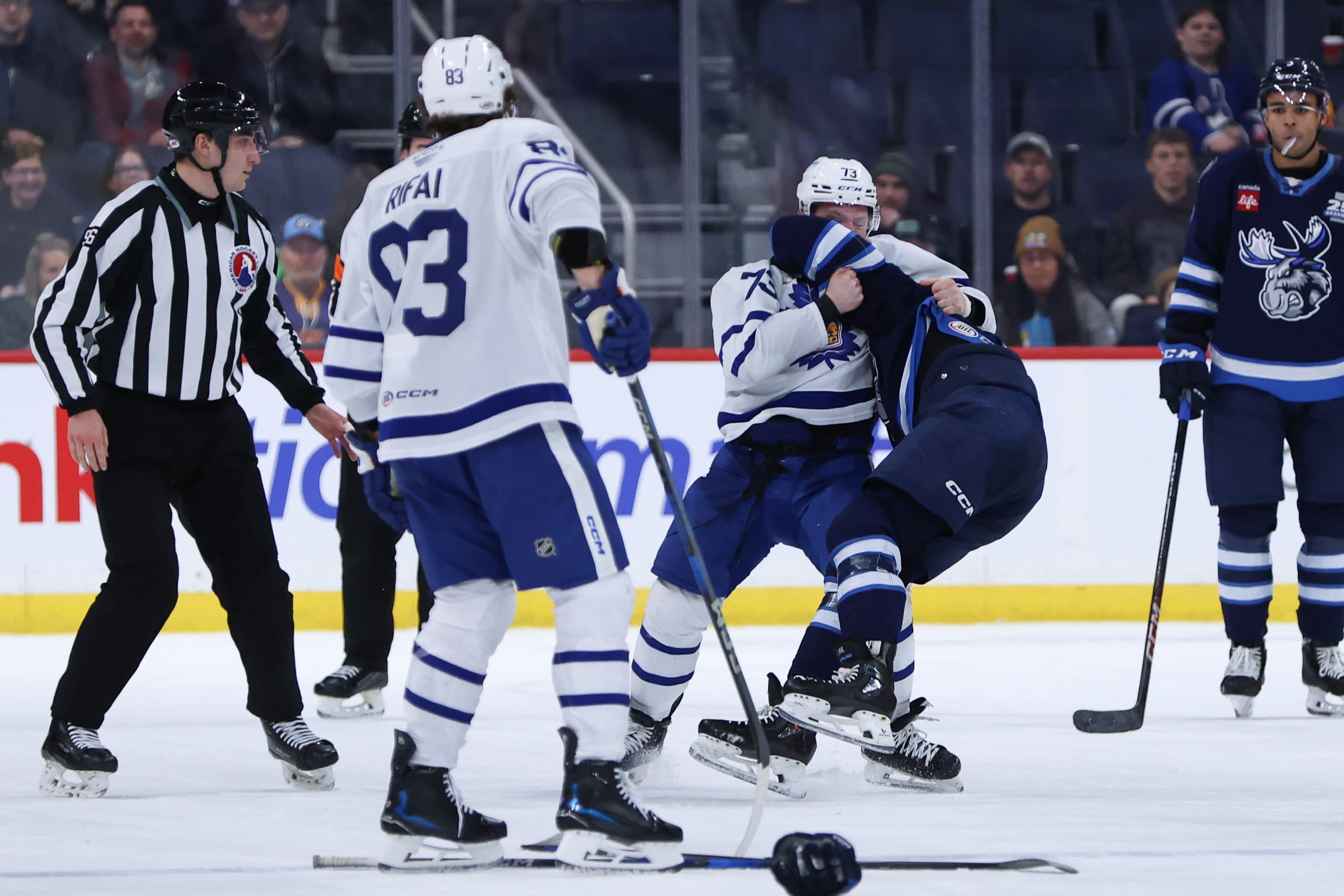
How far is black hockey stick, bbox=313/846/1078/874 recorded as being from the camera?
2.33 m

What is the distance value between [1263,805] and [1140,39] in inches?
203

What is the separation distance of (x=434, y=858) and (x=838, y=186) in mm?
1505

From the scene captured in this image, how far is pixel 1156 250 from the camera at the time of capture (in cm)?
701

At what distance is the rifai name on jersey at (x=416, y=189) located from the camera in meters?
2.50

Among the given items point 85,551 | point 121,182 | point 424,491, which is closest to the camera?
point 424,491

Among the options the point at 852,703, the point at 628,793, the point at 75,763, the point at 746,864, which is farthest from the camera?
the point at 75,763

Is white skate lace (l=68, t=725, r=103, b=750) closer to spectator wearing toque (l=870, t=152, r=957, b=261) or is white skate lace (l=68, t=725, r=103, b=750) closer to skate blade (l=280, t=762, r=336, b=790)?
skate blade (l=280, t=762, r=336, b=790)

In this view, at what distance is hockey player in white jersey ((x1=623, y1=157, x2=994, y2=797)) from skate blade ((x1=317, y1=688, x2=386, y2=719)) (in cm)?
110

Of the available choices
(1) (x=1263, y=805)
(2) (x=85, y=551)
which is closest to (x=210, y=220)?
(1) (x=1263, y=805)

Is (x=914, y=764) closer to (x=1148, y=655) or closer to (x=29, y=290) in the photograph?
(x=1148, y=655)

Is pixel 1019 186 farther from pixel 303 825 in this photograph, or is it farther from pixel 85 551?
pixel 303 825

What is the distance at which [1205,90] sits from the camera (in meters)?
7.31

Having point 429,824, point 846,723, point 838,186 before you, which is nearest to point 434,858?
point 429,824

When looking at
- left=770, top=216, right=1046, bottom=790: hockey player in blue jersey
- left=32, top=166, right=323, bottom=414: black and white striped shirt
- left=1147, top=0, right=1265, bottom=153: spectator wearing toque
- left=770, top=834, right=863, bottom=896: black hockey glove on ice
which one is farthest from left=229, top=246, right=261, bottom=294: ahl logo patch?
left=1147, top=0, right=1265, bottom=153: spectator wearing toque
